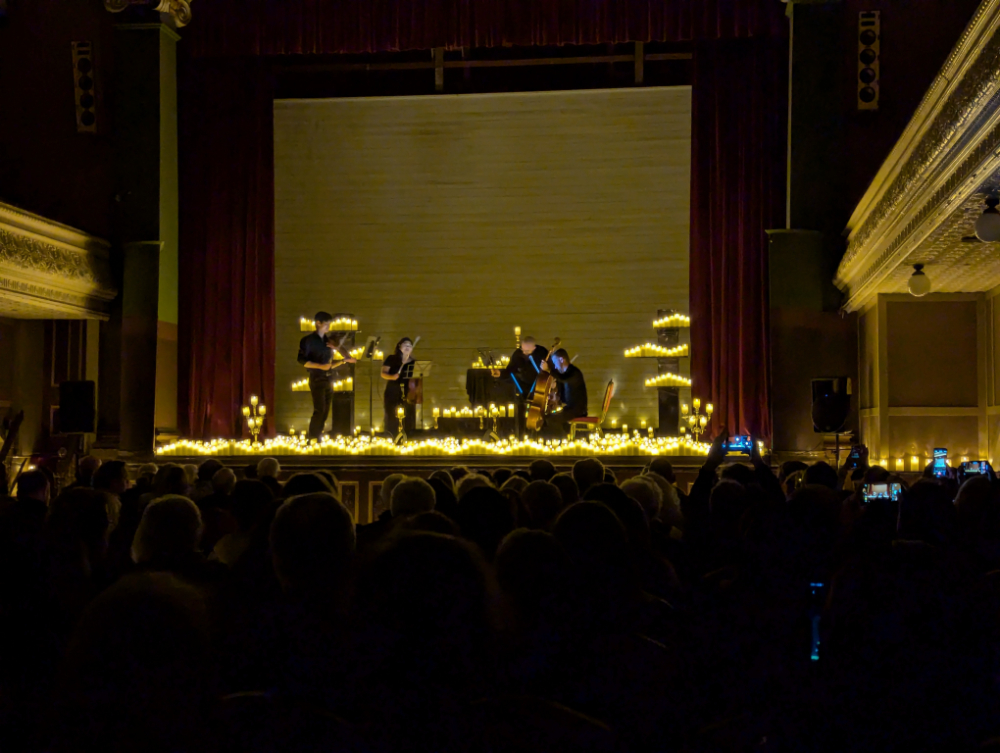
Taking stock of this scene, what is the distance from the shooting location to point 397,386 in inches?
550

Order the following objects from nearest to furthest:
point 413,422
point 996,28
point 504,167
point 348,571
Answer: point 348,571
point 996,28
point 413,422
point 504,167

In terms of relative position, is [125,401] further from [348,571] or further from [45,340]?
[348,571]

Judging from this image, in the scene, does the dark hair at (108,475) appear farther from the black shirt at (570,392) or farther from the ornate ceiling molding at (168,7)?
the ornate ceiling molding at (168,7)

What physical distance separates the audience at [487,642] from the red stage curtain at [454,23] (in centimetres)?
1201

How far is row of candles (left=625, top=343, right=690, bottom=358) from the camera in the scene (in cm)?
1470

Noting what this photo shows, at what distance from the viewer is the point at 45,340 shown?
48.6 ft

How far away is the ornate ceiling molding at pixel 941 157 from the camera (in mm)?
6109

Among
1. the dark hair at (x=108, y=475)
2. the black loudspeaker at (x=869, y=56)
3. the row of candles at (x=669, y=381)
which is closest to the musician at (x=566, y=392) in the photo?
the row of candles at (x=669, y=381)

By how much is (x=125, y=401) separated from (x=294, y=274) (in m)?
3.70

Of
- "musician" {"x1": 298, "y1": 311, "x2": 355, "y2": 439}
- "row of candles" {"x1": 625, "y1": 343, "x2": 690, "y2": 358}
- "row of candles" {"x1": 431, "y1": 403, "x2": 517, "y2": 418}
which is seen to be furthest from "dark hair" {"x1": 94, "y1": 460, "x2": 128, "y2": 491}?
"row of candles" {"x1": 625, "y1": 343, "x2": 690, "y2": 358}

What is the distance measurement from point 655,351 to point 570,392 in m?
2.60

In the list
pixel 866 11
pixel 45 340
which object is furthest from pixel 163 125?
pixel 866 11

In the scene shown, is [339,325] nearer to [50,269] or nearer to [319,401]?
[319,401]

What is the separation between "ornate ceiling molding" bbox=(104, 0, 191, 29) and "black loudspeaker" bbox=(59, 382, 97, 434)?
19.6 ft
